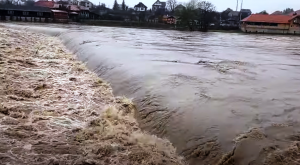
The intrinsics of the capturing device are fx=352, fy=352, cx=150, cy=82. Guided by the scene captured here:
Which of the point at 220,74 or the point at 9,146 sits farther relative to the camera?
the point at 220,74

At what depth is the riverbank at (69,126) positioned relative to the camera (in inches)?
202

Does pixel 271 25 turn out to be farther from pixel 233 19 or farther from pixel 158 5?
pixel 158 5

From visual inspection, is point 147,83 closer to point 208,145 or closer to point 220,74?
point 220,74

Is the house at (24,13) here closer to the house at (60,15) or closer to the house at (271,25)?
the house at (60,15)

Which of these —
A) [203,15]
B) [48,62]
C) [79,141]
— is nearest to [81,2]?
[203,15]

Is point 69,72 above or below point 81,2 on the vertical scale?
below

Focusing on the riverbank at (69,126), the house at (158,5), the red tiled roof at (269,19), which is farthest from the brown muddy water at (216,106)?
the house at (158,5)

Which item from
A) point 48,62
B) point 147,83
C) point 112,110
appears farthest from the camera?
point 48,62

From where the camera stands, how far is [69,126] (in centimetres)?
635

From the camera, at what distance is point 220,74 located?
1018cm

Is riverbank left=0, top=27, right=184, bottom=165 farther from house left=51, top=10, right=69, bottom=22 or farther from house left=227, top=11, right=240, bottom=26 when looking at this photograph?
house left=227, top=11, right=240, bottom=26

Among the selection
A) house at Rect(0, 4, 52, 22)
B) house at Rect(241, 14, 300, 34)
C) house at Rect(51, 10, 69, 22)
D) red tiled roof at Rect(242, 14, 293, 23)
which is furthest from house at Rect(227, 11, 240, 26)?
house at Rect(0, 4, 52, 22)

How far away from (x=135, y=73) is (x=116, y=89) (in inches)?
48.5

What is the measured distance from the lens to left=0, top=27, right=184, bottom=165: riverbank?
5.14m
